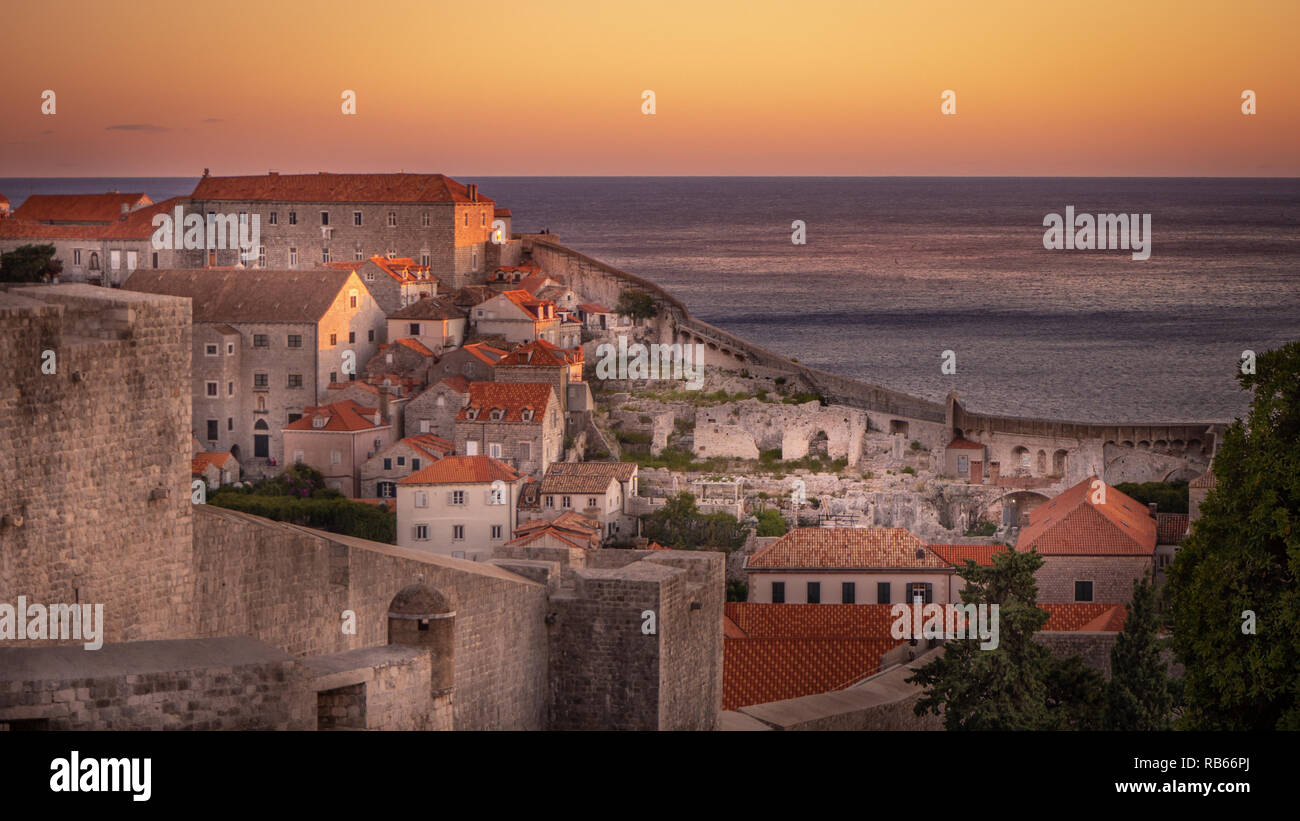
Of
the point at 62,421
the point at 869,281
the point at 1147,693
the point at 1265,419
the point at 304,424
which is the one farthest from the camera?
the point at 869,281

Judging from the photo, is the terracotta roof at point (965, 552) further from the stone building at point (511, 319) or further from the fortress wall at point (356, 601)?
the fortress wall at point (356, 601)

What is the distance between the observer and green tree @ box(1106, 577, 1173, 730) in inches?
656

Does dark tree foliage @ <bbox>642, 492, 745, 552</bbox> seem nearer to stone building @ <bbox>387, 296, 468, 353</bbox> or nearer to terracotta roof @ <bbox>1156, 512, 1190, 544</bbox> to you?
terracotta roof @ <bbox>1156, 512, 1190, 544</bbox>

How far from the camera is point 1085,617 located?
2492 cm

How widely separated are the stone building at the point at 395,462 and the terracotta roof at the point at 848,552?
33.0 feet

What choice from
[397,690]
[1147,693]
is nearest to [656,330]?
[1147,693]

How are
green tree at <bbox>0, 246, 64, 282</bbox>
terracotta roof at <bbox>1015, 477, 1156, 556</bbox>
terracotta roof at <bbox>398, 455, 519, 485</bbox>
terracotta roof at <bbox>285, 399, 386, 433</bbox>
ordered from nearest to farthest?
1. terracotta roof at <bbox>1015, 477, 1156, 556</bbox>
2. terracotta roof at <bbox>398, 455, 519, 485</bbox>
3. terracotta roof at <bbox>285, 399, 386, 433</bbox>
4. green tree at <bbox>0, 246, 64, 282</bbox>

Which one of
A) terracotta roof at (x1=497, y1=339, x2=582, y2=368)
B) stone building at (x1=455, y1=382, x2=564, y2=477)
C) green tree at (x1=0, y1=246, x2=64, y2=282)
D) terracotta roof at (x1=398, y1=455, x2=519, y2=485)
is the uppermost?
green tree at (x1=0, y1=246, x2=64, y2=282)

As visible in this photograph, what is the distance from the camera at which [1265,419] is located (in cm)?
1149

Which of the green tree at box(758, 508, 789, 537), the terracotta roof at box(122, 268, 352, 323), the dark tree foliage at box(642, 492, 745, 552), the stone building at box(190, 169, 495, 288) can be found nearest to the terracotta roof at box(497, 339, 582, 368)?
the terracotta roof at box(122, 268, 352, 323)

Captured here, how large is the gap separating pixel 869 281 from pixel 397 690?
88969 mm

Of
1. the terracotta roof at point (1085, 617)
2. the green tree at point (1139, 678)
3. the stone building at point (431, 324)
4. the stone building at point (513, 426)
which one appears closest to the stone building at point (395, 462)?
the stone building at point (513, 426)

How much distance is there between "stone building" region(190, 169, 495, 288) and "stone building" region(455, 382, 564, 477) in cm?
1142
